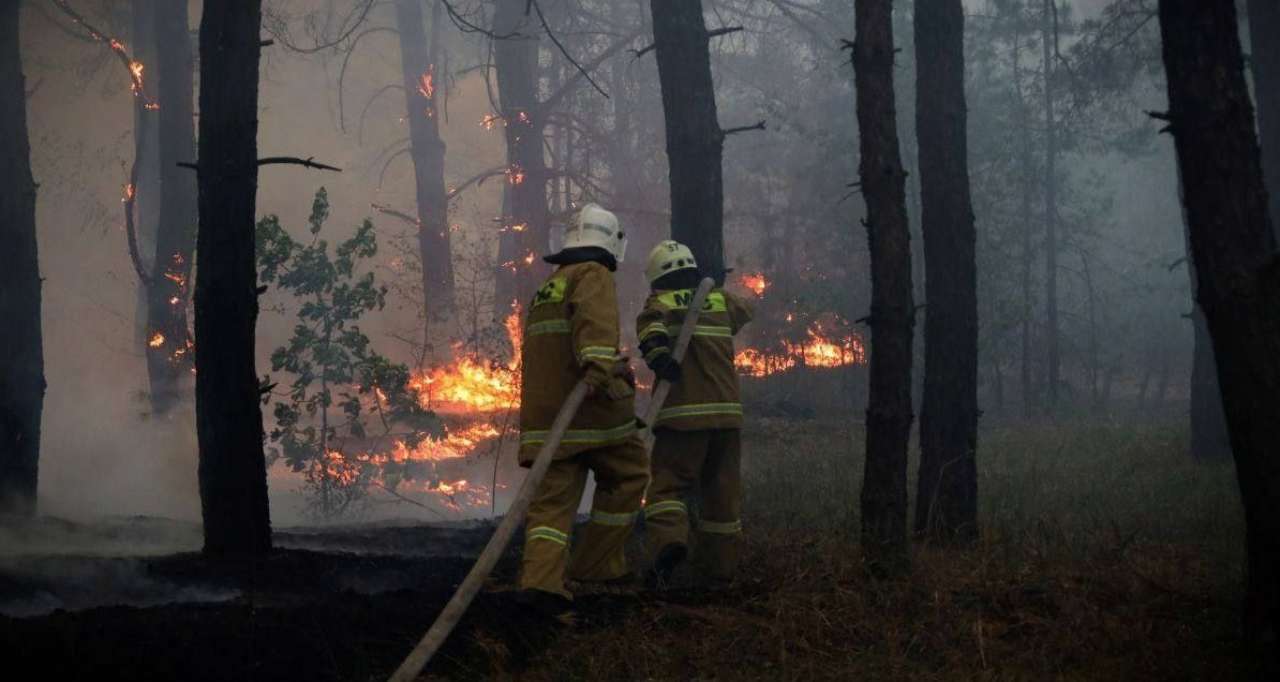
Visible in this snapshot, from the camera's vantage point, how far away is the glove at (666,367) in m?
6.84

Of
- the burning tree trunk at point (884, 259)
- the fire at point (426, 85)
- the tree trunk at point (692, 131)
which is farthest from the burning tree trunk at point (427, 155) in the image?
the burning tree trunk at point (884, 259)

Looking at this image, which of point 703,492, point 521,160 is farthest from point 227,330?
point 521,160

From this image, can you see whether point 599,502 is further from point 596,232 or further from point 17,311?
point 17,311

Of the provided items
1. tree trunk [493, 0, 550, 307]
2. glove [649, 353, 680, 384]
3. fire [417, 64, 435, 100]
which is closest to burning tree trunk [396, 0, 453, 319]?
fire [417, 64, 435, 100]

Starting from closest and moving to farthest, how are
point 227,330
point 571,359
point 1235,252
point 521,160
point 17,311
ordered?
point 1235,252 < point 571,359 < point 227,330 < point 17,311 < point 521,160

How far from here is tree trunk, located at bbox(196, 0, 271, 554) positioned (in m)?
6.70

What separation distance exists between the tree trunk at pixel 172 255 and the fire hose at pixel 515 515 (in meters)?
10.6

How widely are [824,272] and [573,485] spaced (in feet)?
64.2

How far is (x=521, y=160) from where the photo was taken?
21.7 metres

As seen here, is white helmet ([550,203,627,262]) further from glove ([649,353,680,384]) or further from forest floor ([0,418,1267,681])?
forest floor ([0,418,1267,681])

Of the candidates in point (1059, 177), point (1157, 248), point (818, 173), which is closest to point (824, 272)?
point (818, 173)

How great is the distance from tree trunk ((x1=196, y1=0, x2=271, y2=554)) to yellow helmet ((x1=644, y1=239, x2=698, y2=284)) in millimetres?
2381

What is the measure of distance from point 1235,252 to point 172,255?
47.6 ft

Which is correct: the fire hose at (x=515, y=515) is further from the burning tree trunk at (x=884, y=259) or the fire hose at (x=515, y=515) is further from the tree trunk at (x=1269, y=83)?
the tree trunk at (x=1269, y=83)
